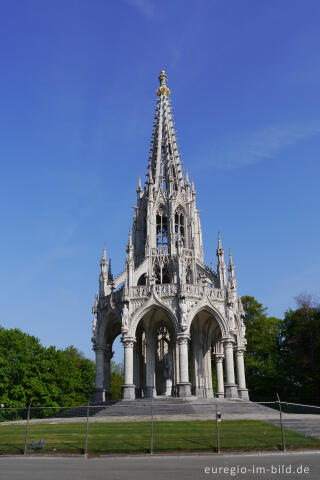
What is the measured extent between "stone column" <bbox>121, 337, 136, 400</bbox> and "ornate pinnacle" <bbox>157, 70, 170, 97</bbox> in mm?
32105

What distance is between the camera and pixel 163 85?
53.1 metres

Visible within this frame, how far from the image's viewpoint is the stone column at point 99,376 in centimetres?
3722

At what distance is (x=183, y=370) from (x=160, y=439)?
16066mm

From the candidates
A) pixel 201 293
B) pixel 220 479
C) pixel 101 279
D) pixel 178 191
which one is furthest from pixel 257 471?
pixel 178 191

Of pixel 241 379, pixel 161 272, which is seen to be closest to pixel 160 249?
pixel 161 272

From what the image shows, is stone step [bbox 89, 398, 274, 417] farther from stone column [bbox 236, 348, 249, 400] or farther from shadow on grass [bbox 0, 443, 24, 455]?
shadow on grass [bbox 0, 443, 24, 455]

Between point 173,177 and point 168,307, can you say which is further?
point 173,177

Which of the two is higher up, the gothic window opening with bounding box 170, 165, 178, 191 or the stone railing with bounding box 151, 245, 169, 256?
the gothic window opening with bounding box 170, 165, 178, 191

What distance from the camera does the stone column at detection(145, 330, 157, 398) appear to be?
3581 cm

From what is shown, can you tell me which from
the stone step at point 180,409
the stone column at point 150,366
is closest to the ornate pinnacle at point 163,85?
the stone column at point 150,366

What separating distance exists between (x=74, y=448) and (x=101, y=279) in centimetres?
2448

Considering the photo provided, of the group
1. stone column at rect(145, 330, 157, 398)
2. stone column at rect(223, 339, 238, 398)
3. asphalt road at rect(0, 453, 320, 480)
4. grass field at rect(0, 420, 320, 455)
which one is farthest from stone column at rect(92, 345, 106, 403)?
asphalt road at rect(0, 453, 320, 480)

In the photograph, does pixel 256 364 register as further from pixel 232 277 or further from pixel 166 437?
pixel 166 437

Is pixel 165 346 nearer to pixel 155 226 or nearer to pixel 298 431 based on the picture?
pixel 155 226
